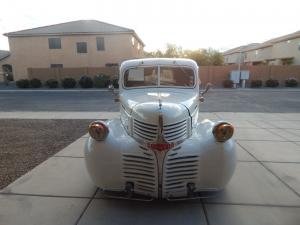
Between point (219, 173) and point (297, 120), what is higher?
point (219, 173)

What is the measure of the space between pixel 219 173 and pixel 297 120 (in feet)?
24.9

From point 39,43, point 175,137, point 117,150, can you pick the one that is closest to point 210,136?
point 175,137

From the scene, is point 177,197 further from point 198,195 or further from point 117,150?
point 117,150

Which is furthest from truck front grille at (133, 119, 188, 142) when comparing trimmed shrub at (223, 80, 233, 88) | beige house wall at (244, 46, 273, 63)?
beige house wall at (244, 46, 273, 63)

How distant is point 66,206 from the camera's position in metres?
3.63

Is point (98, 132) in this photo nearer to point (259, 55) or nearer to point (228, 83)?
point (228, 83)

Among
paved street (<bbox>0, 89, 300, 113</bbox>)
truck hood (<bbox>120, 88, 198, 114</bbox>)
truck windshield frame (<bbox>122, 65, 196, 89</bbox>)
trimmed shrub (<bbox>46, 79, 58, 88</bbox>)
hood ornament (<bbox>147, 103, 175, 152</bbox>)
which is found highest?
truck windshield frame (<bbox>122, 65, 196, 89</bbox>)

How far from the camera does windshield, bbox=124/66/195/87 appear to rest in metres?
4.70

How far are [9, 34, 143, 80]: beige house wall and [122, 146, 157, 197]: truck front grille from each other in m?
26.6

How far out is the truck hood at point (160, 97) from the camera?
378 centimetres

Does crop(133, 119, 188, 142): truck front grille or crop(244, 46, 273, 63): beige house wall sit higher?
crop(244, 46, 273, 63): beige house wall

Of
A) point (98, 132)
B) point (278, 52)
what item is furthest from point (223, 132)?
point (278, 52)

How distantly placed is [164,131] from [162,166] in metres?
Result: 0.44

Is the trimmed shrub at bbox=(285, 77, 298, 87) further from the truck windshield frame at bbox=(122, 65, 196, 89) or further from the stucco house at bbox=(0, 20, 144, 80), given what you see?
the truck windshield frame at bbox=(122, 65, 196, 89)
